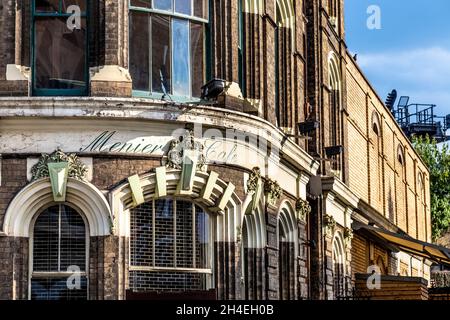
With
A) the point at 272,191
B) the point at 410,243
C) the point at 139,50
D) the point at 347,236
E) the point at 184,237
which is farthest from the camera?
the point at 410,243

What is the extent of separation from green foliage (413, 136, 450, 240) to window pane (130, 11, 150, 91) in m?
43.5

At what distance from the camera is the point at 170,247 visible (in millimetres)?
19141

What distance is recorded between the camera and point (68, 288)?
1842cm

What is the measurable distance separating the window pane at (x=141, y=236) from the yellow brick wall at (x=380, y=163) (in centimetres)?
1420

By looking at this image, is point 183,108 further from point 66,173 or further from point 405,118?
point 405,118

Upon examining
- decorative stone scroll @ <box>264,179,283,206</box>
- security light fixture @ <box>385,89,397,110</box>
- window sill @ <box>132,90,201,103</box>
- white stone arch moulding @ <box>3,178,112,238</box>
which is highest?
security light fixture @ <box>385,89,397,110</box>

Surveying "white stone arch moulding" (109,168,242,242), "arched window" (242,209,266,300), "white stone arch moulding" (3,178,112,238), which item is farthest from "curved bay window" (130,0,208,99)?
"arched window" (242,209,266,300)

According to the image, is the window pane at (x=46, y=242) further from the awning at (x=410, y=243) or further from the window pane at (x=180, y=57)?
the awning at (x=410, y=243)

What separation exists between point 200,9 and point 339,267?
37.5 feet

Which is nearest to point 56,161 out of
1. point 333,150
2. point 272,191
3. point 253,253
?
point 253,253

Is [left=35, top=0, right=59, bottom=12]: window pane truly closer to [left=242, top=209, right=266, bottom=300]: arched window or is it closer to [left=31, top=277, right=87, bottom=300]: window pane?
[left=31, top=277, right=87, bottom=300]: window pane

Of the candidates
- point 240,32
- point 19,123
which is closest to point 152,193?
point 19,123

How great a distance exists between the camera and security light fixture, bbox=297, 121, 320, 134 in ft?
81.6

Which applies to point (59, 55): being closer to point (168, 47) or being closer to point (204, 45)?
point (168, 47)
